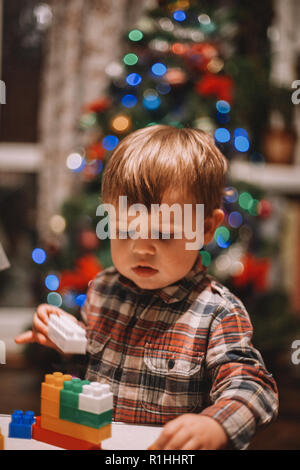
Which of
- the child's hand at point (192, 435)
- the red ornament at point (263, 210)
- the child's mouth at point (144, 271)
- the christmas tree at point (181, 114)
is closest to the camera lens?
the child's hand at point (192, 435)

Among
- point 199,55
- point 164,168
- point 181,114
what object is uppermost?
point 199,55

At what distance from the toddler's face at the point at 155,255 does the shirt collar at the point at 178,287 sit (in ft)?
0.06

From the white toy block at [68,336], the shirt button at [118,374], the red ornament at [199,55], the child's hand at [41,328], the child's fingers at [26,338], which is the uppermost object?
the red ornament at [199,55]

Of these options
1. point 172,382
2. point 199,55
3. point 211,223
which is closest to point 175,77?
point 199,55

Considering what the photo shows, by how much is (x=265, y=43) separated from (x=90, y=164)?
693mm

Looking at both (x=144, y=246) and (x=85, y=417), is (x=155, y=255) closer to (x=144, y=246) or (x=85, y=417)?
(x=144, y=246)

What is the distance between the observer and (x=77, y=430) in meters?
0.39

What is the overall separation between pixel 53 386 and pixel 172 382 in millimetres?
136

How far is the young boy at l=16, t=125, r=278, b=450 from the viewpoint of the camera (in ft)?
1.51

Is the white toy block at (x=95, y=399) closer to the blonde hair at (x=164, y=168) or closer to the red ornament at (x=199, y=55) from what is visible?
the blonde hair at (x=164, y=168)

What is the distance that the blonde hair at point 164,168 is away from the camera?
467mm

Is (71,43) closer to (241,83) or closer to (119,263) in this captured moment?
(241,83)

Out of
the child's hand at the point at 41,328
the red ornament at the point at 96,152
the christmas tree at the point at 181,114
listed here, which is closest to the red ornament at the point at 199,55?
the christmas tree at the point at 181,114

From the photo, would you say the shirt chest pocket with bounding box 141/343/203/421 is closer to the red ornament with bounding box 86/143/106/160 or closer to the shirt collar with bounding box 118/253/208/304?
the shirt collar with bounding box 118/253/208/304
